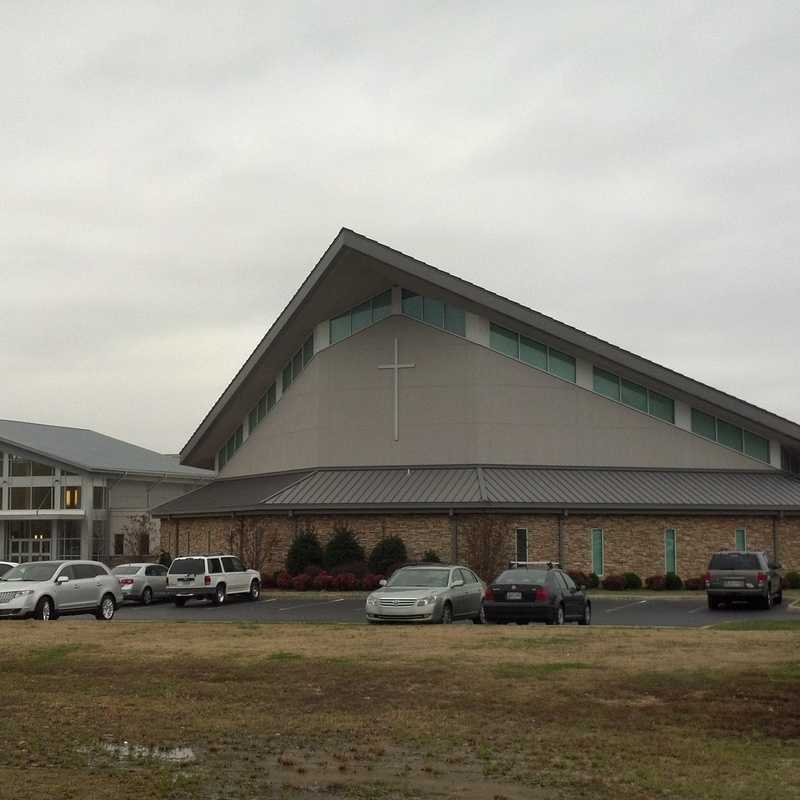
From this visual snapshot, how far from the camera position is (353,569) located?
43156 millimetres

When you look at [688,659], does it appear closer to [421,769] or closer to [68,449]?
[421,769]

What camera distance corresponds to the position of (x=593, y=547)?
43969 millimetres

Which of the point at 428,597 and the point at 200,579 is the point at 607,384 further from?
the point at 428,597

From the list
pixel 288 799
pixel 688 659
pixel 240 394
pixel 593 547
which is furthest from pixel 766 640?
pixel 240 394

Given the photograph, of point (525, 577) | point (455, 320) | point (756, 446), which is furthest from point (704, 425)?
point (525, 577)

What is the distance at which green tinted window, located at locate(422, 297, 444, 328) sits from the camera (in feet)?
157

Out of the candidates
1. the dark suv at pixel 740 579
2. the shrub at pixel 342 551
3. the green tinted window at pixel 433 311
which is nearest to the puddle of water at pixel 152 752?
the dark suv at pixel 740 579

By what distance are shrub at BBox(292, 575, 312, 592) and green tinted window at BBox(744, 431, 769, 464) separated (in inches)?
716

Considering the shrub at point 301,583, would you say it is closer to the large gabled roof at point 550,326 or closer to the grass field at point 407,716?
the large gabled roof at point 550,326

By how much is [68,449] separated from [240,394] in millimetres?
20348

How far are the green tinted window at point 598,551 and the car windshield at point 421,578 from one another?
1775 centimetres

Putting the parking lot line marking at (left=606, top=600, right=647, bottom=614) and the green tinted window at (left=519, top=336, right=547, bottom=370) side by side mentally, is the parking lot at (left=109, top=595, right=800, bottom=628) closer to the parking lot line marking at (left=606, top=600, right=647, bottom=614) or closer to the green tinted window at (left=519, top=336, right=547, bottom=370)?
the parking lot line marking at (left=606, top=600, right=647, bottom=614)

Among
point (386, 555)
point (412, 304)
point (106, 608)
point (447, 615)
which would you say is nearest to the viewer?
point (447, 615)

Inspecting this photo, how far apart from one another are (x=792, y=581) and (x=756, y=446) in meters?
6.75
